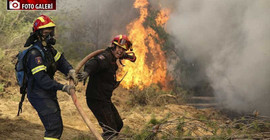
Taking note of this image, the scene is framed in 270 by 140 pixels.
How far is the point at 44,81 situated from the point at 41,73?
0.40 ft

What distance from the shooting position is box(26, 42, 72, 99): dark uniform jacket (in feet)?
11.8

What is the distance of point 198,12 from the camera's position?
38.8 ft

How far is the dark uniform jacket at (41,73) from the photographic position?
3.60 metres

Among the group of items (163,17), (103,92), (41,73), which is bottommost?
(103,92)

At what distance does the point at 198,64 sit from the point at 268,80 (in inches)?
174

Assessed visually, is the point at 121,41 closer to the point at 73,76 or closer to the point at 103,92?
the point at 103,92

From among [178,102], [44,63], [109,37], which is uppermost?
[109,37]

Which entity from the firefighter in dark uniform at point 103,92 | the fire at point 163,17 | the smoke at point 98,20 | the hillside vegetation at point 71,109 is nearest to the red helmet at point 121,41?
the firefighter in dark uniform at point 103,92

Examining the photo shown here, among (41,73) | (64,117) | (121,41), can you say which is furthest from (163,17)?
(41,73)

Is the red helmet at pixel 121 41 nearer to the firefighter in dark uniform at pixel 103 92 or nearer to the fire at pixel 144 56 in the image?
the firefighter in dark uniform at pixel 103 92

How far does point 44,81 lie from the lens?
11.8 feet

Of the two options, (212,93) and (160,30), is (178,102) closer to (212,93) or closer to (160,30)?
(212,93)

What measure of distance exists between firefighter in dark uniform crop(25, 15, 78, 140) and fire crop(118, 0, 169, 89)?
7.57m

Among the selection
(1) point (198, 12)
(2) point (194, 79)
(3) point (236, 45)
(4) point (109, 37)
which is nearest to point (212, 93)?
(2) point (194, 79)
